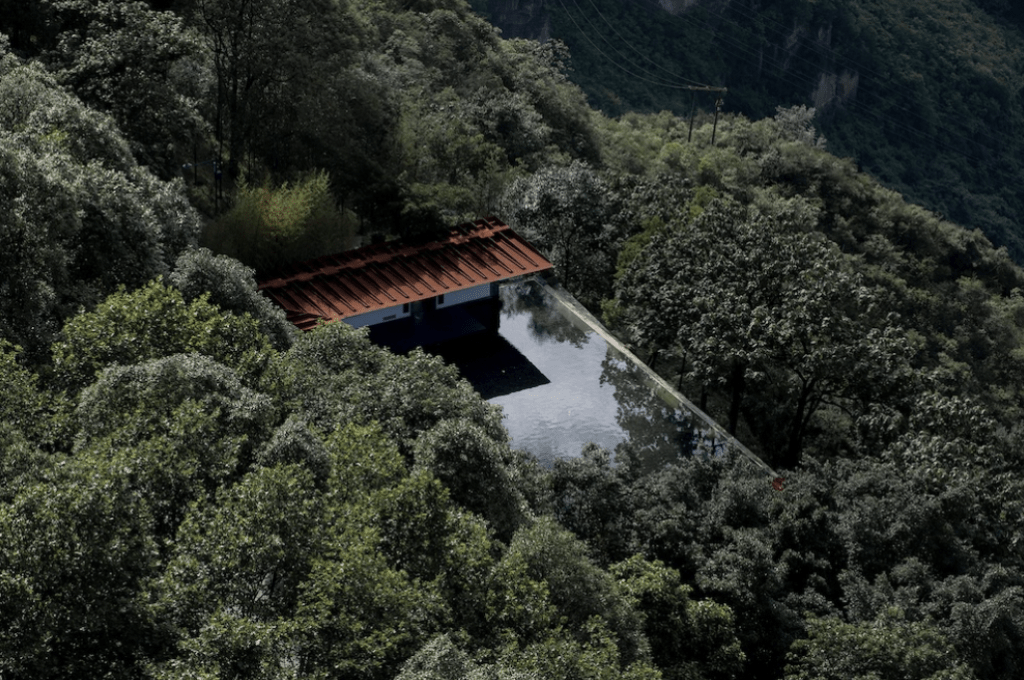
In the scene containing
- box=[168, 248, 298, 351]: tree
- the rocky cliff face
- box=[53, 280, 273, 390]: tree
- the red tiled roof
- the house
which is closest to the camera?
box=[53, 280, 273, 390]: tree

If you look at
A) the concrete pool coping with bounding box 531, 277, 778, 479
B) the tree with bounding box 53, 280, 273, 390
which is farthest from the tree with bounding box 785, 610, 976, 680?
the tree with bounding box 53, 280, 273, 390

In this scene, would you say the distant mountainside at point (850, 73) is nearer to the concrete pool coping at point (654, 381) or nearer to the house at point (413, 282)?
the concrete pool coping at point (654, 381)

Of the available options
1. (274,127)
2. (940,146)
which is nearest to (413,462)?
(274,127)

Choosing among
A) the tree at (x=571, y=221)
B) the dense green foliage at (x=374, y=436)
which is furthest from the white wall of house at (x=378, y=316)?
the tree at (x=571, y=221)

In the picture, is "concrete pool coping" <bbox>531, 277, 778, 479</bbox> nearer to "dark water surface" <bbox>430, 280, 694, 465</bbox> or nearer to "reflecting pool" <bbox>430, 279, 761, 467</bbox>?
"reflecting pool" <bbox>430, 279, 761, 467</bbox>

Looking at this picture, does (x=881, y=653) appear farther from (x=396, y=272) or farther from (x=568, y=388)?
(x=396, y=272)

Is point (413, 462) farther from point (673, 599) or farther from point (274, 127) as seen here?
point (274, 127)
